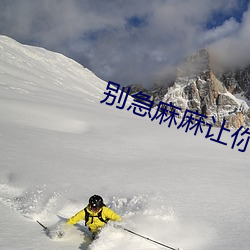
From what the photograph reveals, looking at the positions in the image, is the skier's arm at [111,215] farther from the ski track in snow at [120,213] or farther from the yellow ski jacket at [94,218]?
the ski track in snow at [120,213]

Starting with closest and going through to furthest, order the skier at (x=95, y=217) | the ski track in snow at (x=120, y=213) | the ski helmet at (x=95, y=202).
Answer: the ski track in snow at (x=120, y=213) < the ski helmet at (x=95, y=202) < the skier at (x=95, y=217)

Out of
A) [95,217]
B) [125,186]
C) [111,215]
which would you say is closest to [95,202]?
[95,217]

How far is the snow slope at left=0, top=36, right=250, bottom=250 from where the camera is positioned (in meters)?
4.89

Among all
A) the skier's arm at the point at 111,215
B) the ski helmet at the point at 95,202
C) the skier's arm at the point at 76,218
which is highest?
the ski helmet at the point at 95,202

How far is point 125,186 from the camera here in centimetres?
709

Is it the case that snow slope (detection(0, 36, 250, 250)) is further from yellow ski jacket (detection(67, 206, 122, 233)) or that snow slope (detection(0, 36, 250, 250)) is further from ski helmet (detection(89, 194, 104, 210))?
ski helmet (detection(89, 194, 104, 210))

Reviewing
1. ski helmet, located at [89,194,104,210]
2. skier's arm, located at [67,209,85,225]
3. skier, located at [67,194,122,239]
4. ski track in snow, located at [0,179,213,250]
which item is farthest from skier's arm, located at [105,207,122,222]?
skier's arm, located at [67,209,85,225]

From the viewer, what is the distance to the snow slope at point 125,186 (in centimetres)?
489

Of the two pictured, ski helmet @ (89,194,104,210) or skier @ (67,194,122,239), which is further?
skier @ (67,194,122,239)

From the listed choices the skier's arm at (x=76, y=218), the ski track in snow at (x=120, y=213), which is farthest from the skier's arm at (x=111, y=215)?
the skier's arm at (x=76, y=218)

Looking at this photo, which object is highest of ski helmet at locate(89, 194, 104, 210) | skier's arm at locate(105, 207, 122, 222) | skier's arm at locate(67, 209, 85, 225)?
ski helmet at locate(89, 194, 104, 210)

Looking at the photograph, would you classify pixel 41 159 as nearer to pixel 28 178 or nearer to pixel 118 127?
pixel 28 178

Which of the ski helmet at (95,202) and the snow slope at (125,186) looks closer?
the snow slope at (125,186)

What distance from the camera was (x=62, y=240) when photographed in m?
4.92
